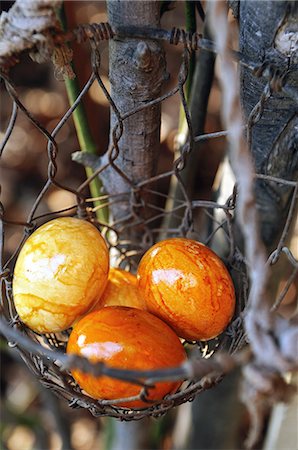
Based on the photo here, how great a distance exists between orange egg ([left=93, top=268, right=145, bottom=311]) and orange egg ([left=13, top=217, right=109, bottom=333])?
0.10 feet

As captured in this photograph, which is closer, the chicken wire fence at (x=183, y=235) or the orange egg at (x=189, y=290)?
the chicken wire fence at (x=183, y=235)

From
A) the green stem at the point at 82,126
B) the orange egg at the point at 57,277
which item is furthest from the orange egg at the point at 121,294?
the green stem at the point at 82,126

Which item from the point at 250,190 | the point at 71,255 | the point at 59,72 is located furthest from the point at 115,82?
the point at 250,190

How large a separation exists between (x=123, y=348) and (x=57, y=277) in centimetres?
11

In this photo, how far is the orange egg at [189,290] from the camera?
0.64 m

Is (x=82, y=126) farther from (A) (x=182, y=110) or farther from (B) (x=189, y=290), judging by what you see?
(B) (x=189, y=290)

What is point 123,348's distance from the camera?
580mm

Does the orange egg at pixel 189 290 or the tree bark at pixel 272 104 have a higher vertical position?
the tree bark at pixel 272 104

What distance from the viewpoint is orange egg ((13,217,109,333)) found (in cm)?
63

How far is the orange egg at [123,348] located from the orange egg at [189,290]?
0.04m

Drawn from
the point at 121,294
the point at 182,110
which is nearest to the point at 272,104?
the point at 182,110

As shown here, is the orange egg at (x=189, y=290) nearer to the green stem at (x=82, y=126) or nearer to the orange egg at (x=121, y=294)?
the orange egg at (x=121, y=294)

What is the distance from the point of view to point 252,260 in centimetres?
41

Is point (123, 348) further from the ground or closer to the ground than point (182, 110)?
closer to the ground
